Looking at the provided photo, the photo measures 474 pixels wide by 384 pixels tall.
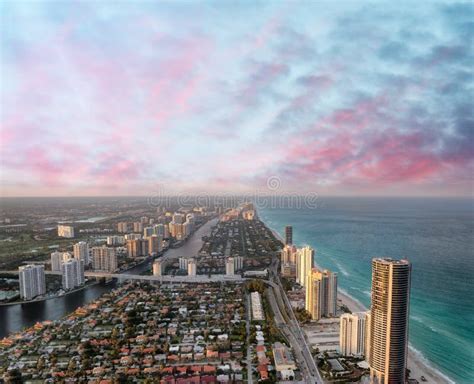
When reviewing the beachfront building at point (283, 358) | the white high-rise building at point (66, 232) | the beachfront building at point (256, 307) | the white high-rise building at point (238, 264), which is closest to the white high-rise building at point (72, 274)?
the white high-rise building at point (238, 264)

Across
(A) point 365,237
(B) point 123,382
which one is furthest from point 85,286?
(A) point 365,237

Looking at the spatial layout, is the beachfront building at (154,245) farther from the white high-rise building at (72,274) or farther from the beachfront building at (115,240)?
the white high-rise building at (72,274)

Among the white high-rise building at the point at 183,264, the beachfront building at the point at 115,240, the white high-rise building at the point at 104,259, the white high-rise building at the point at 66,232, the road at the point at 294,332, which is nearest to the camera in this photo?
the road at the point at 294,332

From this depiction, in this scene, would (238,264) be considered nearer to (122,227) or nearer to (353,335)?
(353,335)

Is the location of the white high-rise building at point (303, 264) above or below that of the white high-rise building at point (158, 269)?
above

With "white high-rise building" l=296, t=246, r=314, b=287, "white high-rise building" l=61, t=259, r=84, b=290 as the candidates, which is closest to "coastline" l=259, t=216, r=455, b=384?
"white high-rise building" l=296, t=246, r=314, b=287

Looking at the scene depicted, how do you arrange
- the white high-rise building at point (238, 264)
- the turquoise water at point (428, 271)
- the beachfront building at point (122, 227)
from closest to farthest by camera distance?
1. the turquoise water at point (428, 271)
2. the white high-rise building at point (238, 264)
3. the beachfront building at point (122, 227)
